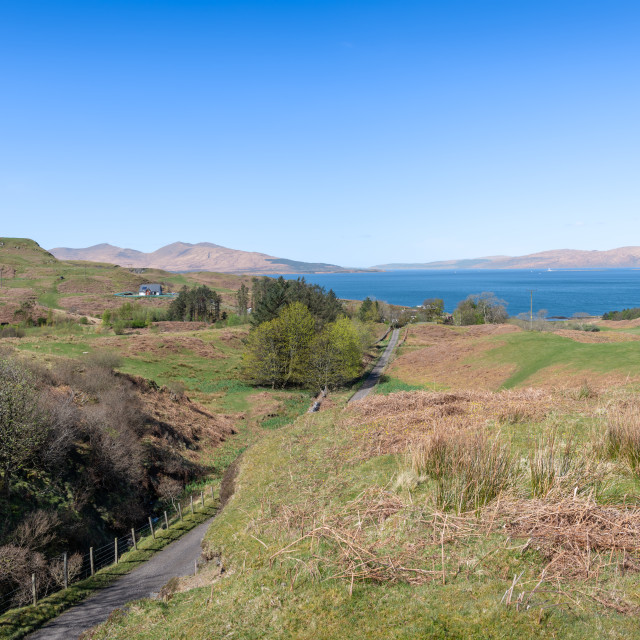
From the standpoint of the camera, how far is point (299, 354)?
58.5 meters

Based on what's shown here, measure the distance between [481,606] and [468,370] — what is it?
177ft

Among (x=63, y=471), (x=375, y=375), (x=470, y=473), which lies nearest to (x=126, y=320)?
(x=375, y=375)

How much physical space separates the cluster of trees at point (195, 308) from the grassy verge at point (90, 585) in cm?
10366

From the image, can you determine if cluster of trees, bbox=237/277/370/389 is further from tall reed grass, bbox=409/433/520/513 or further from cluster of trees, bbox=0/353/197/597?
tall reed grass, bbox=409/433/520/513

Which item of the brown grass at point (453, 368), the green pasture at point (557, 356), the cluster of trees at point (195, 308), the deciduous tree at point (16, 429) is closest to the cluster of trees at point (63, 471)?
the deciduous tree at point (16, 429)

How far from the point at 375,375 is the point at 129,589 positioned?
165ft

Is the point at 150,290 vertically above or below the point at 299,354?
above

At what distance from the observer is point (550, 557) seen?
6715 millimetres

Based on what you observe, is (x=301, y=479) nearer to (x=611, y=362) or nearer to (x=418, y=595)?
(x=418, y=595)

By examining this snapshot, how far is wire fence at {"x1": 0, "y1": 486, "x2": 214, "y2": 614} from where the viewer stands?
1511 cm

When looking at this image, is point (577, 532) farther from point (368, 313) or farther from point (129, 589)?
point (368, 313)

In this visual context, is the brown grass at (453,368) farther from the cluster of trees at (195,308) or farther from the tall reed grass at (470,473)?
the cluster of trees at (195,308)

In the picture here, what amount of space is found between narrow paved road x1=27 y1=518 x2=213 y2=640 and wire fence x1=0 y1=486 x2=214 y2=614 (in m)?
1.34

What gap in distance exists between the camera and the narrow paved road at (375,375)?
5134 centimetres
